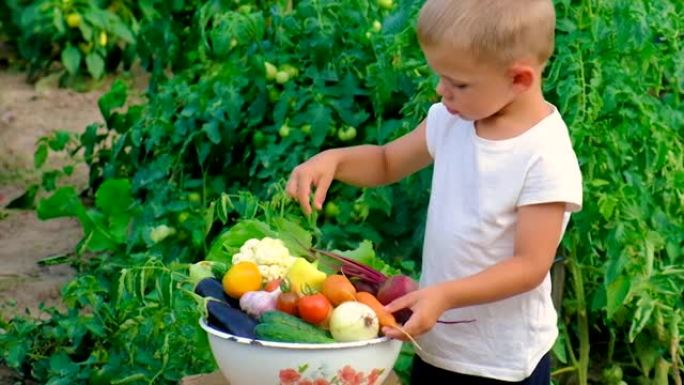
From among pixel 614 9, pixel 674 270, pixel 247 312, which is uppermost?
pixel 614 9

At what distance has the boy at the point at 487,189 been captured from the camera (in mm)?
2465

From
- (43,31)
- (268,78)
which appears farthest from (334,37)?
(43,31)

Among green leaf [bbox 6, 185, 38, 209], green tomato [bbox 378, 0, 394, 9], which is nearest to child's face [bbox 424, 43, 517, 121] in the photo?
green tomato [bbox 378, 0, 394, 9]

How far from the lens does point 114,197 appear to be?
4984mm

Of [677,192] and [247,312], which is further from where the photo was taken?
[677,192]

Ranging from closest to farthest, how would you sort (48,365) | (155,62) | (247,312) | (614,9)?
1. (247,312)
2. (614,9)
3. (48,365)
4. (155,62)

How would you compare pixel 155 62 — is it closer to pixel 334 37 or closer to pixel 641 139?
pixel 334 37

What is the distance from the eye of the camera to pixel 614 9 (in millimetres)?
3768

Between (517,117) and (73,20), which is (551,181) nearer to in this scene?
(517,117)

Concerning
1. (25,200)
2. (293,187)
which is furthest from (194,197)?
(293,187)

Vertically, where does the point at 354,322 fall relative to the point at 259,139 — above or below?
above

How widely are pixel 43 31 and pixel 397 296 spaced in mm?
5033

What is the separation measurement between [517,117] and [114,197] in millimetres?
2628

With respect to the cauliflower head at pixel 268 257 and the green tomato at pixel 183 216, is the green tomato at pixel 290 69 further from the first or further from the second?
the cauliflower head at pixel 268 257
